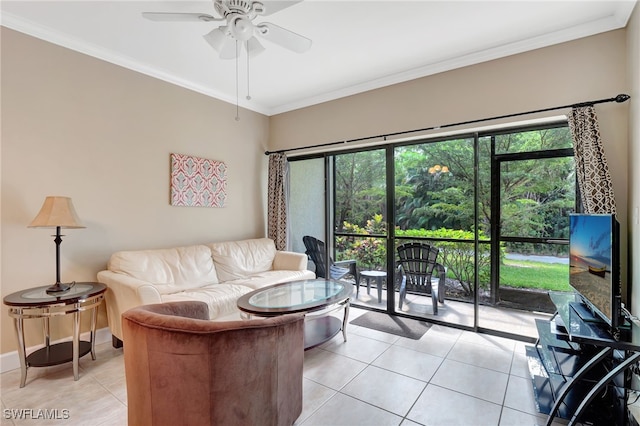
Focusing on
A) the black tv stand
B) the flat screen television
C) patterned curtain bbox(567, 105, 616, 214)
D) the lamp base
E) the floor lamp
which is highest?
patterned curtain bbox(567, 105, 616, 214)

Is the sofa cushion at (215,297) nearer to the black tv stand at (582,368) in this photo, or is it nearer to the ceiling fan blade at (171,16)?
the ceiling fan blade at (171,16)

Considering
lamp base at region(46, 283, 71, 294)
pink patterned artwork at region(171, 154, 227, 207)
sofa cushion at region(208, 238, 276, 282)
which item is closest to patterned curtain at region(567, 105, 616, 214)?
sofa cushion at region(208, 238, 276, 282)

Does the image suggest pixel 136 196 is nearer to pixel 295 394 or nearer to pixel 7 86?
pixel 7 86

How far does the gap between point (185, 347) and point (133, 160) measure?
2663mm

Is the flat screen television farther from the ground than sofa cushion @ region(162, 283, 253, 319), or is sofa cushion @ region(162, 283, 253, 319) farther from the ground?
the flat screen television

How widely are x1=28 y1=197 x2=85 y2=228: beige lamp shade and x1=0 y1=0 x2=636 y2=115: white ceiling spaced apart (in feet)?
4.98

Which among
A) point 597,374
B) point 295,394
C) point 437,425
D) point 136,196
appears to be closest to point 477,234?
point 597,374

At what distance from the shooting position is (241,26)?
205cm

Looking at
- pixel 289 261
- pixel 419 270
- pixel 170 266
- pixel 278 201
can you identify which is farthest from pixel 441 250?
pixel 170 266

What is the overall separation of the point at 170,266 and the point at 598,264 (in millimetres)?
3606

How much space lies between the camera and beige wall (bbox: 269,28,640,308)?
2.50 metres

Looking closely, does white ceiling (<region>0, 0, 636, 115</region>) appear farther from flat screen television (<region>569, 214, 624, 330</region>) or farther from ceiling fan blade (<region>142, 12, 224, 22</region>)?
flat screen television (<region>569, 214, 624, 330</region>)

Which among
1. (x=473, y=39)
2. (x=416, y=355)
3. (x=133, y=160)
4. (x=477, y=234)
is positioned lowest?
(x=416, y=355)

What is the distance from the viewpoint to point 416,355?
2717mm
